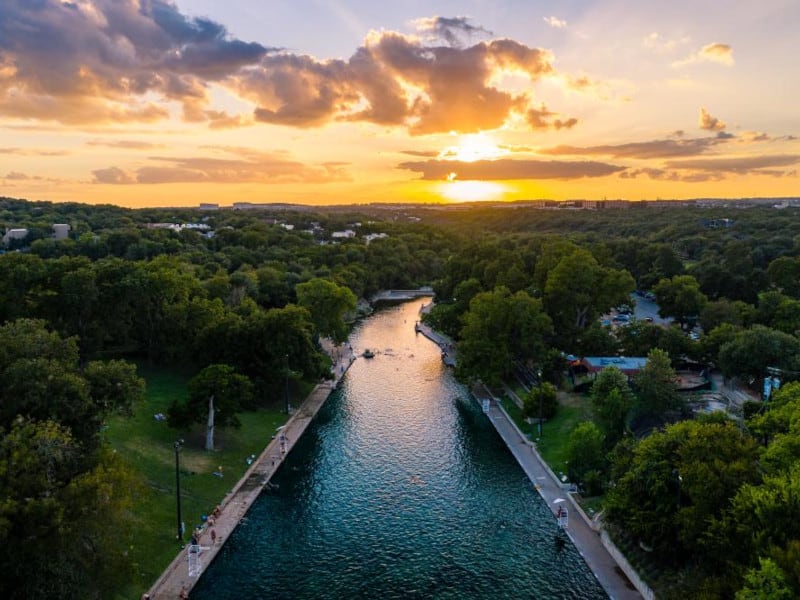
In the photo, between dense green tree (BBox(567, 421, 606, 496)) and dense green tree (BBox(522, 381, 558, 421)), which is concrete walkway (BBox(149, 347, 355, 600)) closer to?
dense green tree (BBox(522, 381, 558, 421))

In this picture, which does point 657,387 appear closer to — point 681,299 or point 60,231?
point 681,299

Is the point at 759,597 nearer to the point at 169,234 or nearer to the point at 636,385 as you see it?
the point at 636,385

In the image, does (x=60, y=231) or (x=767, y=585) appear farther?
(x=60, y=231)

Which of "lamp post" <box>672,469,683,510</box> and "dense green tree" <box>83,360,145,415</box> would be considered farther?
"dense green tree" <box>83,360,145,415</box>

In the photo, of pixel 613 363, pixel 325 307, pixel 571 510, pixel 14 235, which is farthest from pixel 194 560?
pixel 14 235

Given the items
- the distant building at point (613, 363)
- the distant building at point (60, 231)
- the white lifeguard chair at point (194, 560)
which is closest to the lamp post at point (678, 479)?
the white lifeguard chair at point (194, 560)

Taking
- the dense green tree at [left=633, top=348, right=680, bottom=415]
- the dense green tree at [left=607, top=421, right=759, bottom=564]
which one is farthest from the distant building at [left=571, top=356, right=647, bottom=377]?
the dense green tree at [left=607, top=421, right=759, bottom=564]

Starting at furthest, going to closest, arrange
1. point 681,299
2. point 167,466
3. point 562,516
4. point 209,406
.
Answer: point 681,299 → point 209,406 → point 167,466 → point 562,516

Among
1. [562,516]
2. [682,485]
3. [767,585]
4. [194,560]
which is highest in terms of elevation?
[767,585]
